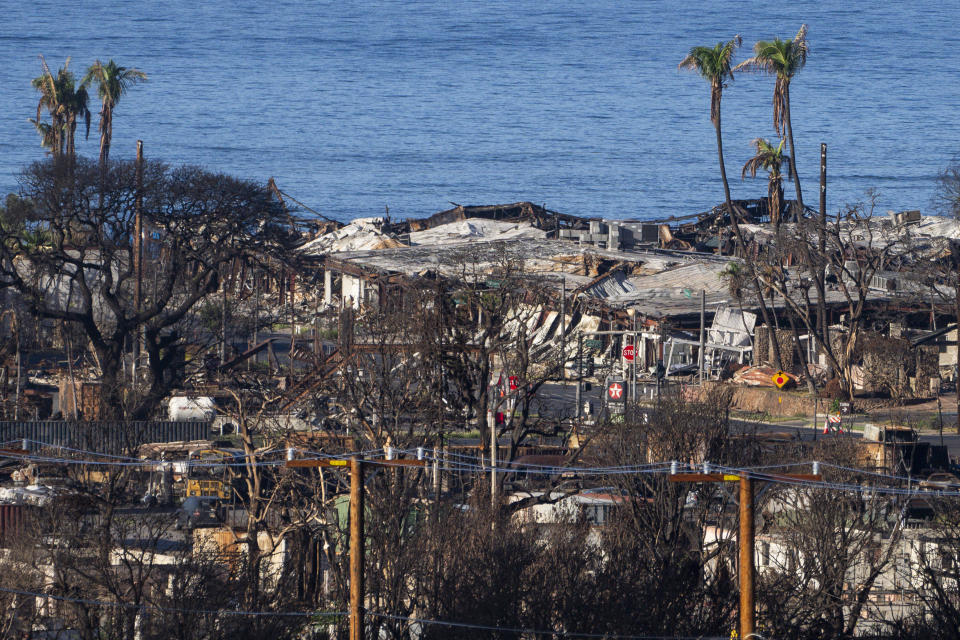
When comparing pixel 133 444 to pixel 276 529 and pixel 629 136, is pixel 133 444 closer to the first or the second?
pixel 276 529

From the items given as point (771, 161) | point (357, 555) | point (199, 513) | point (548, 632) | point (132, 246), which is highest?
point (771, 161)

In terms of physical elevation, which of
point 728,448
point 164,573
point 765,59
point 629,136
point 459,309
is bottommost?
point 164,573

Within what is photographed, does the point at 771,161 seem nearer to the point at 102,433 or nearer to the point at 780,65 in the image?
the point at 780,65

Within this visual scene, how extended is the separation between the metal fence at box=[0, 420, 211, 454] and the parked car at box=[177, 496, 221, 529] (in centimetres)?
292

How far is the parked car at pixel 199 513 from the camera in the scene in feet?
89.4

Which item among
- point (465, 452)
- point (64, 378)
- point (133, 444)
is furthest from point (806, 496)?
point (64, 378)

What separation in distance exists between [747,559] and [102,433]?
2033 cm

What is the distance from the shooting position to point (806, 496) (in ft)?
87.6

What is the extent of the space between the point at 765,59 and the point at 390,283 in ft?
48.7

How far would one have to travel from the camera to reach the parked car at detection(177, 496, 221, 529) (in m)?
27.2

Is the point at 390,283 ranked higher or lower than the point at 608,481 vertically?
higher

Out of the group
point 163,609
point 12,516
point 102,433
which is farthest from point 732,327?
point 163,609

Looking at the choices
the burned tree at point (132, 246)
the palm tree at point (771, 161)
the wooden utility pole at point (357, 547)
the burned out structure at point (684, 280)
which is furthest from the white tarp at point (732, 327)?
the wooden utility pole at point (357, 547)

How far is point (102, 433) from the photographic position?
112 ft
